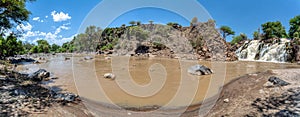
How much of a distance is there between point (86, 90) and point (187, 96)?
508cm

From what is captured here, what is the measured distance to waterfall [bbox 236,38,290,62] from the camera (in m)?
27.5

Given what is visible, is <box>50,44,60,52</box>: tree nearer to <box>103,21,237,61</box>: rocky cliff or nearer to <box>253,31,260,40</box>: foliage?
<box>103,21,237,61</box>: rocky cliff

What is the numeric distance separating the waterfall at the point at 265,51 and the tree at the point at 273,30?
2099 cm

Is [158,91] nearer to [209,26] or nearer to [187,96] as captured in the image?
[187,96]

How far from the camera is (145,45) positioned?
148ft

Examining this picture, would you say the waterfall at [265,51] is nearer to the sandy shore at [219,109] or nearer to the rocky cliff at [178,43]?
the rocky cliff at [178,43]

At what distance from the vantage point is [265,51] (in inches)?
1184

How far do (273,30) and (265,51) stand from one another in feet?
88.2

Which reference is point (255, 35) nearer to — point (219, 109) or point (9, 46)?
point (219, 109)

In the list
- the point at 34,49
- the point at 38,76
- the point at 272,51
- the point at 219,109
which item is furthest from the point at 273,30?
the point at 34,49

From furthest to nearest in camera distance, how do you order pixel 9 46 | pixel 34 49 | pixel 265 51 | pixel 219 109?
pixel 34 49, pixel 9 46, pixel 265 51, pixel 219 109

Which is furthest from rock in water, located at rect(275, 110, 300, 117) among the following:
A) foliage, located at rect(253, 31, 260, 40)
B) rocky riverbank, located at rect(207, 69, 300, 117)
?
foliage, located at rect(253, 31, 260, 40)

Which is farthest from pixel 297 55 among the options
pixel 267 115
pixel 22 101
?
pixel 22 101

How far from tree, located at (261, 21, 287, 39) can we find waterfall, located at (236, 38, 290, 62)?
826 inches
